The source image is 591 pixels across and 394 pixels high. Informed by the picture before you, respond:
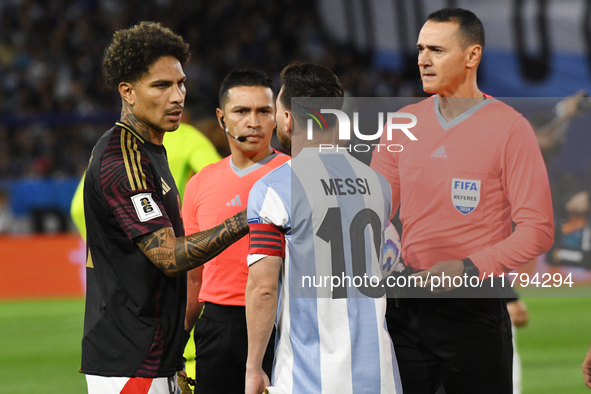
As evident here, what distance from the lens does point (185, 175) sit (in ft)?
16.0

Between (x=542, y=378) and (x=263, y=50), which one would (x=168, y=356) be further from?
(x=263, y=50)

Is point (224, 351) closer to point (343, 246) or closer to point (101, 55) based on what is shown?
point (343, 246)

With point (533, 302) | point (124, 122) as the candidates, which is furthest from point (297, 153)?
point (533, 302)

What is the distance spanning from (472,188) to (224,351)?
Result: 61.2 inches

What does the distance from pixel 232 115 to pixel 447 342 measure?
175 cm

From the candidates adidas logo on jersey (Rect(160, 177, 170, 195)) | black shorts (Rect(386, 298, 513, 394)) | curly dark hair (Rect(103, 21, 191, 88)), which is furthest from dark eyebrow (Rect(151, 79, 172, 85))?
black shorts (Rect(386, 298, 513, 394))

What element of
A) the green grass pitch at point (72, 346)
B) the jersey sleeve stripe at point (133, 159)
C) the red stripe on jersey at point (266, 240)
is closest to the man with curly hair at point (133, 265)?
the jersey sleeve stripe at point (133, 159)

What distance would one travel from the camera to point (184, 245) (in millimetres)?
2721

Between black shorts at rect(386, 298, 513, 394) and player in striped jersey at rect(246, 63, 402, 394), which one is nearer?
player in striped jersey at rect(246, 63, 402, 394)

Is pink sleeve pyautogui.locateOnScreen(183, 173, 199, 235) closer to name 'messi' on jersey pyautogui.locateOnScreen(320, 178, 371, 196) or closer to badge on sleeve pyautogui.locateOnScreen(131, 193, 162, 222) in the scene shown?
badge on sleeve pyautogui.locateOnScreen(131, 193, 162, 222)

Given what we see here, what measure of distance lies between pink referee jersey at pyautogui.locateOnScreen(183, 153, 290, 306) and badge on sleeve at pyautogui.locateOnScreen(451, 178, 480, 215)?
111cm

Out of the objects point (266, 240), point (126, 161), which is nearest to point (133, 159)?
point (126, 161)

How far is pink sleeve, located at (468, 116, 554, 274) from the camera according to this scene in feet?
9.73

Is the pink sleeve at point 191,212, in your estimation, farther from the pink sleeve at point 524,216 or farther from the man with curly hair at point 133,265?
the pink sleeve at point 524,216
